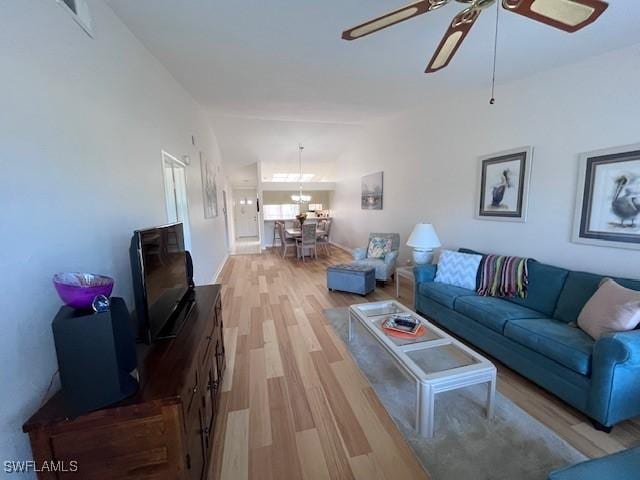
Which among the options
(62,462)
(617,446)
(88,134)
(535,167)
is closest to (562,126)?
(535,167)

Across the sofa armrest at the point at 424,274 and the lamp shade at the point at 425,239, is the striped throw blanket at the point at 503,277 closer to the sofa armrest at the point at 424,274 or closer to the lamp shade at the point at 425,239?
the sofa armrest at the point at 424,274

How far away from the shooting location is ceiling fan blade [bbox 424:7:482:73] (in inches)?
53.2

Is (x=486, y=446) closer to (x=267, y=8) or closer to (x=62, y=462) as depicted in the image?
(x=62, y=462)

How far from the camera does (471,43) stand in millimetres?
2271

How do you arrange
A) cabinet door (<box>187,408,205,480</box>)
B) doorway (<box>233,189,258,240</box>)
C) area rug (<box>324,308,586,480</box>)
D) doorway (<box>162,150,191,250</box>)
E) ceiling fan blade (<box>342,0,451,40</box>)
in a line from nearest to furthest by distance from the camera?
cabinet door (<box>187,408,205,480</box>) → ceiling fan blade (<box>342,0,451,40</box>) → area rug (<box>324,308,586,480</box>) → doorway (<box>162,150,191,250</box>) → doorway (<box>233,189,258,240</box>)

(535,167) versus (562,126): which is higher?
(562,126)

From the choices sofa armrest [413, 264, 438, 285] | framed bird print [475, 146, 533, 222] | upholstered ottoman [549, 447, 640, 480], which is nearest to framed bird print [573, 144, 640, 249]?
framed bird print [475, 146, 533, 222]

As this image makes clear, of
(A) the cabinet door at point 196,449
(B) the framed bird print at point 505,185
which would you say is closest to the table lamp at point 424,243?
(B) the framed bird print at point 505,185

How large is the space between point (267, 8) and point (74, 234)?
184cm

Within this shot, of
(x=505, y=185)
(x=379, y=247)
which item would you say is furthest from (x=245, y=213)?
(x=505, y=185)

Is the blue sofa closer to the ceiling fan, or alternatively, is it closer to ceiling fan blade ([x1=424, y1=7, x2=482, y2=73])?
the ceiling fan

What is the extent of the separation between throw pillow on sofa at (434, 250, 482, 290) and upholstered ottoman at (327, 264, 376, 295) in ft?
3.53

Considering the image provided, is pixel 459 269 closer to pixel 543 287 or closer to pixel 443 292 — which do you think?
pixel 443 292

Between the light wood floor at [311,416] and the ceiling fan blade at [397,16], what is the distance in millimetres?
2326
